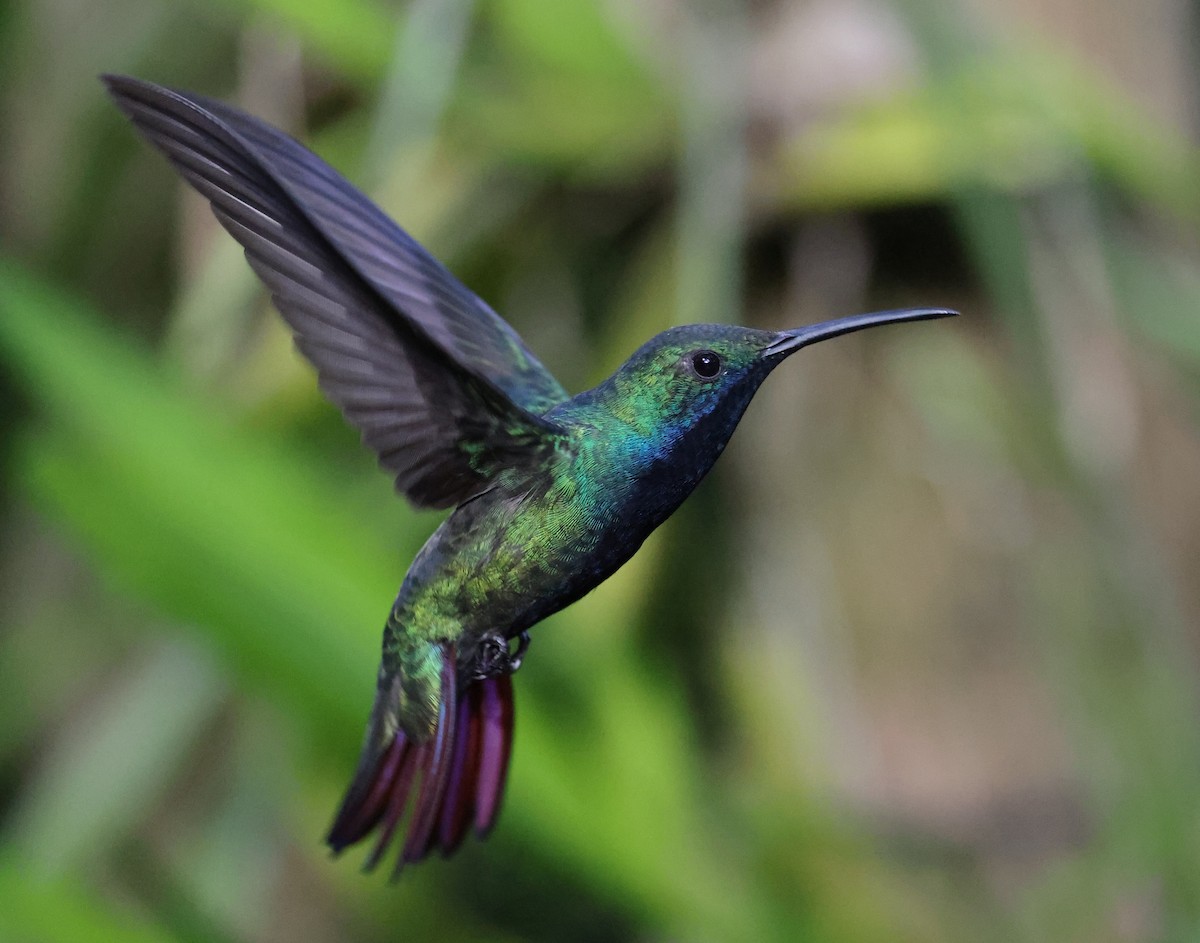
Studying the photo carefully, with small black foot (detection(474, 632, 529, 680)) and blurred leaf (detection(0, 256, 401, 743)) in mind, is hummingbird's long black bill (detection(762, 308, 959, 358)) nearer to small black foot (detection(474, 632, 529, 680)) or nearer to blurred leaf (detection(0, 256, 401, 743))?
small black foot (detection(474, 632, 529, 680))

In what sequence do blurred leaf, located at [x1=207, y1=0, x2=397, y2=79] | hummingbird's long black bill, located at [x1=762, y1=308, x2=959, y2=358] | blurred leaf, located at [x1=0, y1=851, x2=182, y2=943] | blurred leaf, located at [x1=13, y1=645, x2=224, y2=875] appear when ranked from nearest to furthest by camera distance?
hummingbird's long black bill, located at [x1=762, y1=308, x2=959, y2=358] < blurred leaf, located at [x1=0, y1=851, x2=182, y2=943] < blurred leaf, located at [x1=207, y1=0, x2=397, y2=79] < blurred leaf, located at [x1=13, y1=645, x2=224, y2=875]

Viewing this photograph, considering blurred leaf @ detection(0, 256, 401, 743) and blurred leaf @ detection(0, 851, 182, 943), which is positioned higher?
blurred leaf @ detection(0, 256, 401, 743)

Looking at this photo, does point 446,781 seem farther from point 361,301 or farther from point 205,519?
point 205,519

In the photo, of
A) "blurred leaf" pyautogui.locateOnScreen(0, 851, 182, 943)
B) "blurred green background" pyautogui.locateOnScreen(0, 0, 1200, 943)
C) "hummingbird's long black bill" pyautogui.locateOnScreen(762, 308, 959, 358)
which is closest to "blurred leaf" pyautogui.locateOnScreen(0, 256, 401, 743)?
"blurred green background" pyautogui.locateOnScreen(0, 0, 1200, 943)

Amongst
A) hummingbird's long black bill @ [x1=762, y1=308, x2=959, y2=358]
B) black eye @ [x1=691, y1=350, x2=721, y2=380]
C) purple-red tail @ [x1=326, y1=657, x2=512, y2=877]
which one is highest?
hummingbird's long black bill @ [x1=762, y1=308, x2=959, y2=358]

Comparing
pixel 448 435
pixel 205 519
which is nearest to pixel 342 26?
pixel 205 519

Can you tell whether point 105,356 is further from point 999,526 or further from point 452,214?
point 999,526
